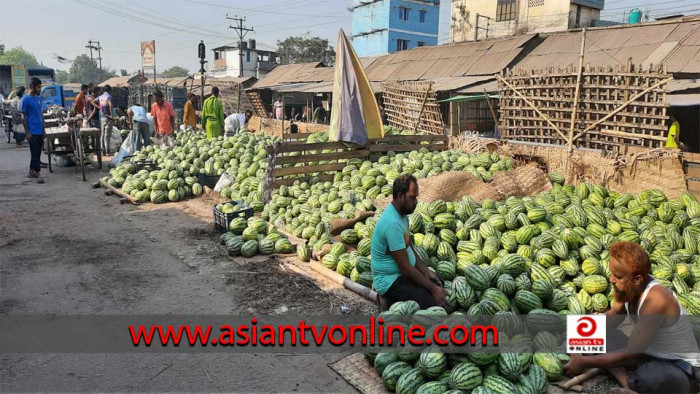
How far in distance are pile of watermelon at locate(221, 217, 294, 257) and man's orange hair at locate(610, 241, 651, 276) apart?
4.41 meters

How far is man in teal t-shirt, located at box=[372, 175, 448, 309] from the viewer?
4241 mm

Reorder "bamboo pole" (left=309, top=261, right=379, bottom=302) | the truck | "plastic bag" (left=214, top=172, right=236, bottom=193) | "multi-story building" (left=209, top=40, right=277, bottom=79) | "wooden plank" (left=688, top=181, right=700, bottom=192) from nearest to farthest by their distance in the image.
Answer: "bamboo pole" (left=309, top=261, right=379, bottom=302) → "wooden plank" (left=688, top=181, right=700, bottom=192) → "plastic bag" (left=214, top=172, right=236, bottom=193) → the truck → "multi-story building" (left=209, top=40, right=277, bottom=79)

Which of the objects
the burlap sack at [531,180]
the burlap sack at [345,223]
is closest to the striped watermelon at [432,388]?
the burlap sack at [345,223]

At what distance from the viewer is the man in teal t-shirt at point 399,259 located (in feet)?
13.9

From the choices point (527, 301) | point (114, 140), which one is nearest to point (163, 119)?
point (114, 140)

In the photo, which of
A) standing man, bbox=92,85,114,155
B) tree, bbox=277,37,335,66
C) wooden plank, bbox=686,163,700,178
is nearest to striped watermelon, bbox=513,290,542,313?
wooden plank, bbox=686,163,700,178

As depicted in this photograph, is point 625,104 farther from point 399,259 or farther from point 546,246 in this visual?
point 399,259

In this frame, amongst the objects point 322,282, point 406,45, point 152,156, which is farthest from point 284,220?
point 406,45

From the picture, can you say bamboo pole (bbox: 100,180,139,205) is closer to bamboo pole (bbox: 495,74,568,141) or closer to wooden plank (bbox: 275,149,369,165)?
wooden plank (bbox: 275,149,369,165)

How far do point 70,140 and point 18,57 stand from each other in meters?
148

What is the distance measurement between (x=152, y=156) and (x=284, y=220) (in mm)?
5837

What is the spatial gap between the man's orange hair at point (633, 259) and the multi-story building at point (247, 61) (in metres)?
55.1

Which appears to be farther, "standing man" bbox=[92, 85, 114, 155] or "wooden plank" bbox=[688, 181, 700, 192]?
"standing man" bbox=[92, 85, 114, 155]

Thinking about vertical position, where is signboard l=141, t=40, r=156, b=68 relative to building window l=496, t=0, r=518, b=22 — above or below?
below
